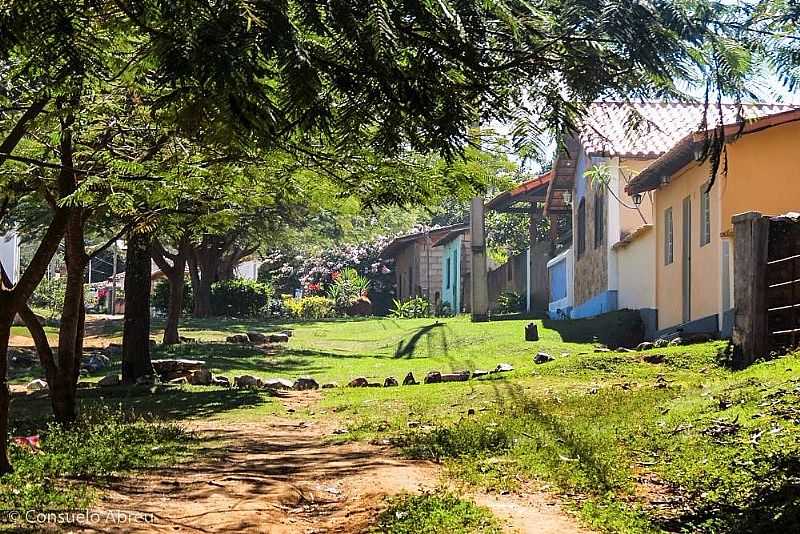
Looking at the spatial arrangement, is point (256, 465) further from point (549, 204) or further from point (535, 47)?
point (549, 204)

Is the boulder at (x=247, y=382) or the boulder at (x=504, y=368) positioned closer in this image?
the boulder at (x=504, y=368)

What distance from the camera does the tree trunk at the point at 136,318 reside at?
17.3 m

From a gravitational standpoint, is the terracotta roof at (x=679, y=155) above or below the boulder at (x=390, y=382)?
above

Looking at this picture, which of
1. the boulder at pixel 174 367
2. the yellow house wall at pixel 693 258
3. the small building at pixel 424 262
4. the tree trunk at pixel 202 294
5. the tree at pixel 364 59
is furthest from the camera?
the small building at pixel 424 262

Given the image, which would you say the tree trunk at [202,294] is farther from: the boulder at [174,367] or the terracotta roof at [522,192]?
the boulder at [174,367]

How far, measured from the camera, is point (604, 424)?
9008 mm

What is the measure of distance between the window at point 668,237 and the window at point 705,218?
2079 mm

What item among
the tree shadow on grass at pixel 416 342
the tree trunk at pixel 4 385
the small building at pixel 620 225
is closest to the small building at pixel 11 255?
the tree shadow on grass at pixel 416 342

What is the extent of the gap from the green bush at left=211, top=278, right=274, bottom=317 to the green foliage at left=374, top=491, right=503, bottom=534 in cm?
3088

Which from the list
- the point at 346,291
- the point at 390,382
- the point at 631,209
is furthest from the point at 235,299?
the point at 390,382

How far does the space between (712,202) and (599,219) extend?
Answer: 8.80 metres

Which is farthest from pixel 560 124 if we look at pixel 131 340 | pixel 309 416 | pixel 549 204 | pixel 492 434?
pixel 549 204

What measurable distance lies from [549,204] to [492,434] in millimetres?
22550

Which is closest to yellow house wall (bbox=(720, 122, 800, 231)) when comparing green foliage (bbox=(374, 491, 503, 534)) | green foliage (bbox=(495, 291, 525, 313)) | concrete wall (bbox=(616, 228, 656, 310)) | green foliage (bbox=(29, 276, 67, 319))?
concrete wall (bbox=(616, 228, 656, 310))
